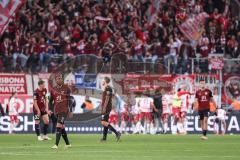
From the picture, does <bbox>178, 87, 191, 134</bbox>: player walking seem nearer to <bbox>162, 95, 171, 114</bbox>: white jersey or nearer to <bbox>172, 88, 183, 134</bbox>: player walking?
<bbox>172, 88, 183, 134</bbox>: player walking

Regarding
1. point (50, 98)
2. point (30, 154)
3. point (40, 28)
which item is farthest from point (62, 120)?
point (40, 28)

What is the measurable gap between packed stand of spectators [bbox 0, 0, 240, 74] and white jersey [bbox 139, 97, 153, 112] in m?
2.08

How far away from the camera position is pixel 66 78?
39625 millimetres

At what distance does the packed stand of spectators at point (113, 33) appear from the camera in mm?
40312

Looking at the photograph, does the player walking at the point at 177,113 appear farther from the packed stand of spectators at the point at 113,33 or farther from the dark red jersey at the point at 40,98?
the dark red jersey at the point at 40,98

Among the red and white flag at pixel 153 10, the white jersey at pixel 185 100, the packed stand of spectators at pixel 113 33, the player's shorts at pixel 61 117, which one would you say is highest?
the red and white flag at pixel 153 10

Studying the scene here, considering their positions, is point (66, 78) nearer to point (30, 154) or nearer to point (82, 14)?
point (82, 14)

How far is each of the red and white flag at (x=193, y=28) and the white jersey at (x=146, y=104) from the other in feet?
16.3

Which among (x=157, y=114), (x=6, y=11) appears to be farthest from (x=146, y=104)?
(x=6, y=11)

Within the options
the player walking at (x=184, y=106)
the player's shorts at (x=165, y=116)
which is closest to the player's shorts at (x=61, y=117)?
the player walking at (x=184, y=106)

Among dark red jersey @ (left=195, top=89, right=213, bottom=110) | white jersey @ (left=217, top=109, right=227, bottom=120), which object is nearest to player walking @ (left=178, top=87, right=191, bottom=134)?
white jersey @ (left=217, top=109, right=227, bottom=120)

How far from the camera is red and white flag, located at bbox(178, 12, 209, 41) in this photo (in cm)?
4434

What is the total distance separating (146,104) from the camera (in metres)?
41.3

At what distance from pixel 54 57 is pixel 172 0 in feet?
34.3
